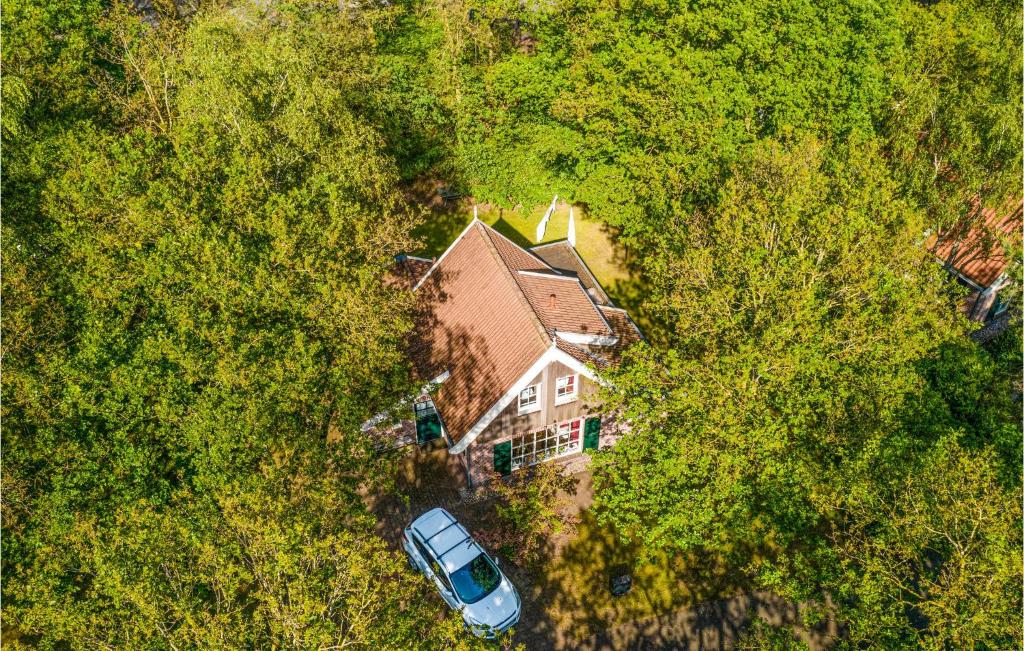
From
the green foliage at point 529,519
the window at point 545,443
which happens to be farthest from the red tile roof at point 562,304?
the green foliage at point 529,519

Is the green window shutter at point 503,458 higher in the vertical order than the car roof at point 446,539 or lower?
higher

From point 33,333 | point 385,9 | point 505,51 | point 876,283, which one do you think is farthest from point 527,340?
point 385,9

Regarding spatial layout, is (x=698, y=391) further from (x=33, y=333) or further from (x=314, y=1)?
(x=314, y=1)

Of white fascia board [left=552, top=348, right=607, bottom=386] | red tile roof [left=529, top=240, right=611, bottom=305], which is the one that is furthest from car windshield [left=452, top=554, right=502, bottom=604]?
red tile roof [left=529, top=240, right=611, bottom=305]

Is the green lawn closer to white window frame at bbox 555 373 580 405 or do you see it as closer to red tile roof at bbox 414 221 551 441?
red tile roof at bbox 414 221 551 441

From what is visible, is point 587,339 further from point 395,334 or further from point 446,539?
point 446,539

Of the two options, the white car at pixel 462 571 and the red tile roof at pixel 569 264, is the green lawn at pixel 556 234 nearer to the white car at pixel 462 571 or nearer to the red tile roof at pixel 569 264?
the red tile roof at pixel 569 264
